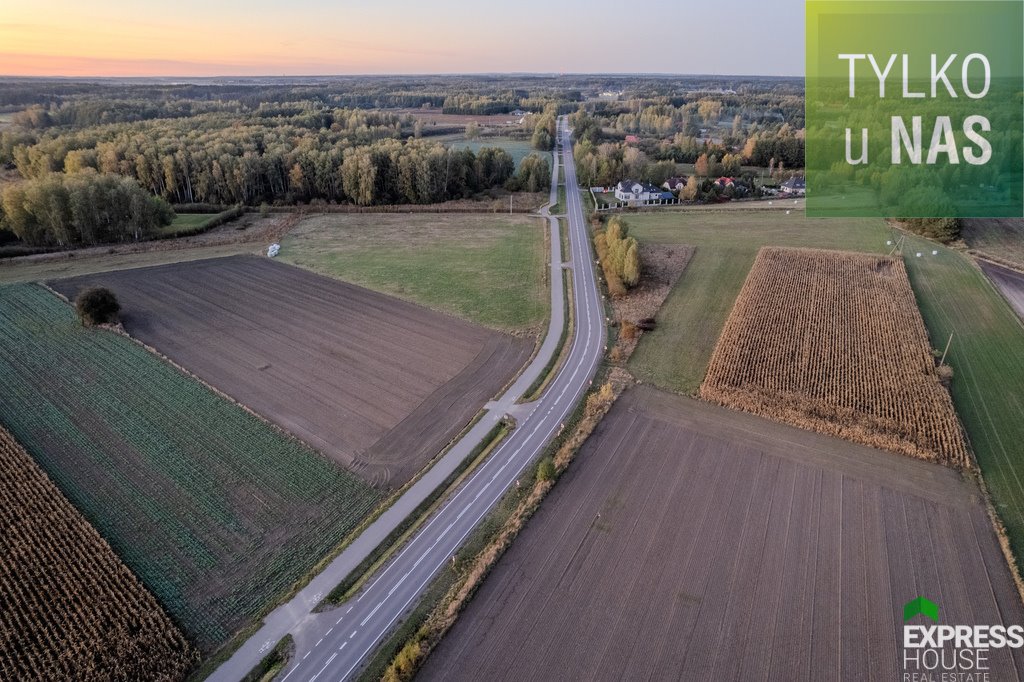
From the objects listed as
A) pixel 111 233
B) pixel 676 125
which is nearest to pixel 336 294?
pixel 111 233

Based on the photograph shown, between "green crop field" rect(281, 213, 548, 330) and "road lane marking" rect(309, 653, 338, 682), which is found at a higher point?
"green crop field" rect(281, 213, 548, 330)

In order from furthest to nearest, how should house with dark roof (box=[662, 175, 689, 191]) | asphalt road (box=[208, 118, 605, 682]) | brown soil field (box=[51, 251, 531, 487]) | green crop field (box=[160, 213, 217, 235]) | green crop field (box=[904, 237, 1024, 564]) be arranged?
1. house with dark roof (box=[662, 175, 689, 191])
2. green crop field (box=[160, 213, 217, 235])
3. brown soil field (box=[51, 251, 531, 487])
4. green crop field (box=[904, 237, 1024, 564])
5. asphalt road (box=[208, 118, 605, 682])

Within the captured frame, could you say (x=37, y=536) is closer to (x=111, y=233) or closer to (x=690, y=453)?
(x=690, y=453)

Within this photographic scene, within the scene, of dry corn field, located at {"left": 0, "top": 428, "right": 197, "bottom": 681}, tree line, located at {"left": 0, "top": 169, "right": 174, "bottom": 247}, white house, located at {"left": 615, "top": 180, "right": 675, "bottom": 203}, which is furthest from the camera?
white house, located at {"left": 615, "top": 180, "right": 675, "bottom": 203}

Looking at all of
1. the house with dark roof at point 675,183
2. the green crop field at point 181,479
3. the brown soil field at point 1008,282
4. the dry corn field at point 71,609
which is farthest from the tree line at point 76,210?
the brown soil field at point 1008,282

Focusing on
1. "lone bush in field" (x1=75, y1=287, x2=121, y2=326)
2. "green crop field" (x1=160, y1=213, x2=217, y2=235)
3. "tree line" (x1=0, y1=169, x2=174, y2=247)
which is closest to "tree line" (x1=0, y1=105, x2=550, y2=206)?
"green crop field" (x1=160, y1=213, x2=217, y2=235)

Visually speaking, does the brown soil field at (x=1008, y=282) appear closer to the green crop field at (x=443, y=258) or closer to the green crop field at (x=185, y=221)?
the green crop field at (x=443, y=258)

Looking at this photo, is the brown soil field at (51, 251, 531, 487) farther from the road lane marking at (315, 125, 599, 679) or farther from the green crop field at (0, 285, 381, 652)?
the road lane marking at (315, 125, 599, 679)

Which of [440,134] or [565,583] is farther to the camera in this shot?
[440,134]
